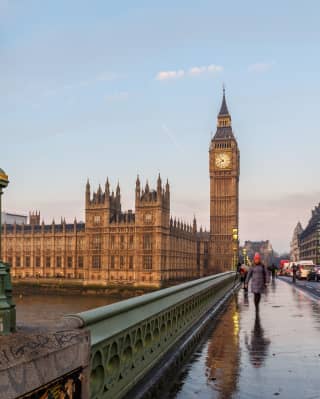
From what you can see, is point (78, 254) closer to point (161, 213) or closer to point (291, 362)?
point (161, 213)

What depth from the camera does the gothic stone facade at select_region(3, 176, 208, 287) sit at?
114250 millimetres

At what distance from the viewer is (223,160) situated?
14900 cm

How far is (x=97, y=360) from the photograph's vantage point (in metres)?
4.55

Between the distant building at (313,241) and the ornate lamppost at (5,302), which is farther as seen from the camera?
the distant building at (313,241)

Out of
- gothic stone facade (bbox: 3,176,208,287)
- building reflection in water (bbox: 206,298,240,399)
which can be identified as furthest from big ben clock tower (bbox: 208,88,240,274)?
building reflection in water (bbox: 206,298,240,399)

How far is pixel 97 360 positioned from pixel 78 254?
121m

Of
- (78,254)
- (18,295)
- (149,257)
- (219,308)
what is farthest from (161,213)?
(219,308)

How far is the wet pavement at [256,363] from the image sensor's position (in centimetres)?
579

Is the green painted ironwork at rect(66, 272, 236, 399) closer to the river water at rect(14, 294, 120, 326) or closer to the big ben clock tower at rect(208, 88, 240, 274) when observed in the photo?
the river water at rect(14, 294, 120, 326)

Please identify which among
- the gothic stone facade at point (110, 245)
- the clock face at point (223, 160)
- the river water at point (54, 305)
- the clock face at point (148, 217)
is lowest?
the river water at point (54, 305)

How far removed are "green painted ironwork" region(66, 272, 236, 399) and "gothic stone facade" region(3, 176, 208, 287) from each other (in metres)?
105

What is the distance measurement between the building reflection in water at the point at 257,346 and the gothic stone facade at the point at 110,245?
336 ft

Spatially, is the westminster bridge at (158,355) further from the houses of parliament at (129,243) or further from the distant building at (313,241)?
the distant building at (313,241)

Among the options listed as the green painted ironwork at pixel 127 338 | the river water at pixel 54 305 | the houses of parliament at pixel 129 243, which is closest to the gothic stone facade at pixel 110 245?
the houses of parliament at pixel 129 243
